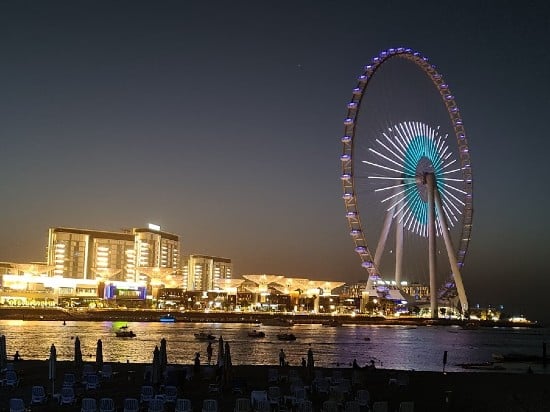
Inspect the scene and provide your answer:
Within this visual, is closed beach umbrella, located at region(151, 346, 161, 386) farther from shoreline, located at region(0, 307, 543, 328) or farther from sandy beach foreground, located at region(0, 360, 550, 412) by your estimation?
shoreline, located at region(0, 307, 543, 328)

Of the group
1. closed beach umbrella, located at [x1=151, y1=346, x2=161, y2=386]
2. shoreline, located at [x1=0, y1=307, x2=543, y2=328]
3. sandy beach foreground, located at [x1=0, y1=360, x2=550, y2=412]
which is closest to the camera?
sandy beach foreground, located at [x1=0, y1=360, x2=550, y2=412]

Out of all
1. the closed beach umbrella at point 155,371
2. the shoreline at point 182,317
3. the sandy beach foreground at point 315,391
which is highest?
the shoreline at point 182,317

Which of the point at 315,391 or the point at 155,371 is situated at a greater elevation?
the point at 155,371

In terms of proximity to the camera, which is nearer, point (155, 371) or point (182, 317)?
point (155, 371)

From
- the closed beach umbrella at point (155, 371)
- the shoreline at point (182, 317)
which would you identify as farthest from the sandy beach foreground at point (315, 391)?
the shoreline at point (182, 317)

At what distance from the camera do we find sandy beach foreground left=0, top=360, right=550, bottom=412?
24531mm

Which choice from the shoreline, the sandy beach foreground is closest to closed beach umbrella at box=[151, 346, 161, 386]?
the sandy beach foreground

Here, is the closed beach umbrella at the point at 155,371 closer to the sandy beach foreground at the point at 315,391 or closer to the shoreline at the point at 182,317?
the sandy beach foreground at the point at 315,391

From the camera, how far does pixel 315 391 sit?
26.2m

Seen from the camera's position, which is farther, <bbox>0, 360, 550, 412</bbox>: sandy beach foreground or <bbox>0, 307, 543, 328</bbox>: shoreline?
<bbox>0, 307, 543, 328</bbox>: shoreline

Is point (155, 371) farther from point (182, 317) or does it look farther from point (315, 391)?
point (182, 317)

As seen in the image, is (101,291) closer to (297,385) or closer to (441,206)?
(441,206)

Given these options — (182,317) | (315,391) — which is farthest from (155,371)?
(182,317)

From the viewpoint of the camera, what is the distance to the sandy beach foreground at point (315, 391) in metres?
24.5
